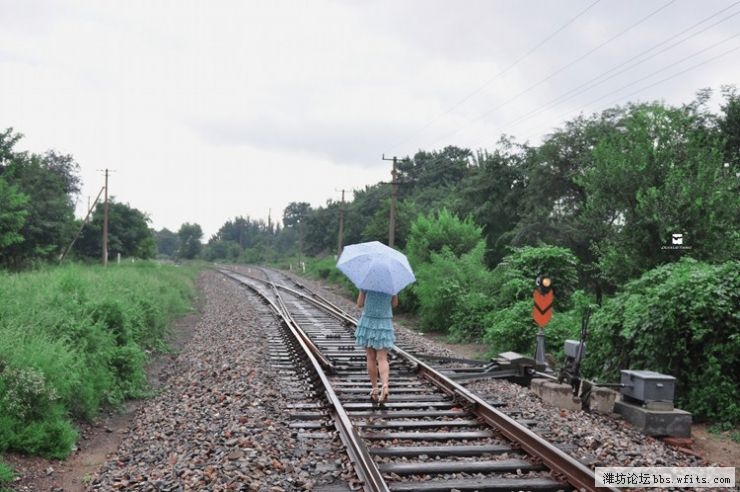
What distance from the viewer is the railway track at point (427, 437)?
16.0ft

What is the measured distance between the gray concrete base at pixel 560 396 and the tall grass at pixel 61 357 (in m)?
5.40

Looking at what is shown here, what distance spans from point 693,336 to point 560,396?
182 cm

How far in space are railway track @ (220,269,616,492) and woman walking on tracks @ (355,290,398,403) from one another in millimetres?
323

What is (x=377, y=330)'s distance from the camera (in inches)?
294

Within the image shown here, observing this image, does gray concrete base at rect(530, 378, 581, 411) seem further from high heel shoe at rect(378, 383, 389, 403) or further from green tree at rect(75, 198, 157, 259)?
green tree at rect(75, 198, 157, 259)

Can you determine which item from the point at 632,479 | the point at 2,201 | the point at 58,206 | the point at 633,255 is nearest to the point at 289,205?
the point at 58,206

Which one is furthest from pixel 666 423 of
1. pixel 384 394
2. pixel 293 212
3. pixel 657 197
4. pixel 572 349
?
pixel 293 212

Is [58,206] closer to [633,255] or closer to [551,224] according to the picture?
[551,224]

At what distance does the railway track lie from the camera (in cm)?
487

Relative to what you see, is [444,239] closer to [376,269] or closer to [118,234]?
[376,269]

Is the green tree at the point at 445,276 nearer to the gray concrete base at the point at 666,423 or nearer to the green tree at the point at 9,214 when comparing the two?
the gray concrete base at the point at 666,423

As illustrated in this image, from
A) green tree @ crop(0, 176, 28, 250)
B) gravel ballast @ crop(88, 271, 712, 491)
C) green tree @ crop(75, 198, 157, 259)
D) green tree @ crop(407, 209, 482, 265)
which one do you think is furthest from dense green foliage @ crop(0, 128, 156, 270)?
gravel ballast @ crop(88, 271, 712, 491)

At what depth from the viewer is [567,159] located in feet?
100.0

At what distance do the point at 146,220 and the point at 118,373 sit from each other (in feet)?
171
